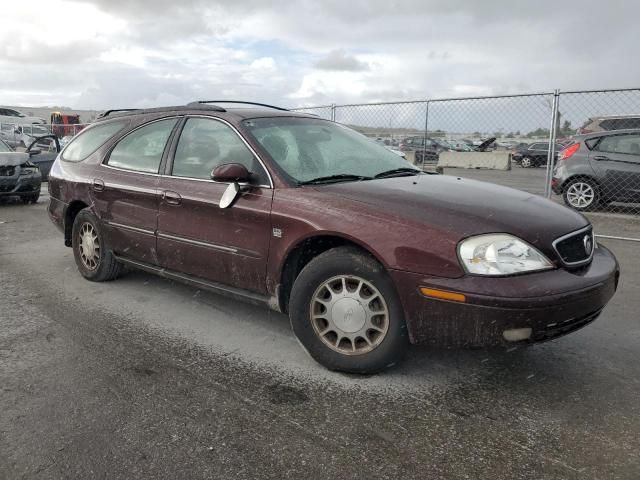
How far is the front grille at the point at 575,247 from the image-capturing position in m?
2.96

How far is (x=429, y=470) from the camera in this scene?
2.31 m

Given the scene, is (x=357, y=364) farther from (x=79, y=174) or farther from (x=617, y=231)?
(x=617, y=231)

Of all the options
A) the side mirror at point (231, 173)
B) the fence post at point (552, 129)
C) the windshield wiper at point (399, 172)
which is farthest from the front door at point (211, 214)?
the fence post at point (552, 129)

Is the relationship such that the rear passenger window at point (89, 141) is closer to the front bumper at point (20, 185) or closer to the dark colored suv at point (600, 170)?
the front bumper at point (20, 185)

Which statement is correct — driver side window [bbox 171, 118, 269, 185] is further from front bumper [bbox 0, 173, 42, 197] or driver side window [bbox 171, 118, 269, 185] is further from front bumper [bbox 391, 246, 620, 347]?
front bumper [bbox 0, 173, 42, 197]

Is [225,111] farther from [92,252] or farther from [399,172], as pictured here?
[92,252]

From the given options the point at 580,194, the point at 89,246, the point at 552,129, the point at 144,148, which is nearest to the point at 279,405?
the point at 144,148

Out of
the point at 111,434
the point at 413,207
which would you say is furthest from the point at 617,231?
the point at 111,434

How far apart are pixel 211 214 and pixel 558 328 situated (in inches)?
90.0

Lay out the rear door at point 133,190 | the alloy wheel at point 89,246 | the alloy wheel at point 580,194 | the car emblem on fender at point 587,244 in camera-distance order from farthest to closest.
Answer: the alloy wheel at point 580,194 < the alloy wheel at point 89,246 < the rear door at point 133,190 < the car emblem on fender at point 587,244

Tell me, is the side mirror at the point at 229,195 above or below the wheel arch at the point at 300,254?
above

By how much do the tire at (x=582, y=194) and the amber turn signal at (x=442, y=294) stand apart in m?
8.09

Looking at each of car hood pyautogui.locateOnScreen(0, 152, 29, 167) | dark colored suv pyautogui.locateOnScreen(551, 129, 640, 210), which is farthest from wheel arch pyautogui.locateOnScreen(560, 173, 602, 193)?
car hood pyautogui.locateOnScreen(0, 152, 29, 167)

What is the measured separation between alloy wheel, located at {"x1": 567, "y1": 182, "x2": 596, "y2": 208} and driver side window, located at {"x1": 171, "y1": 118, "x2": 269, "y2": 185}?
807 cm
